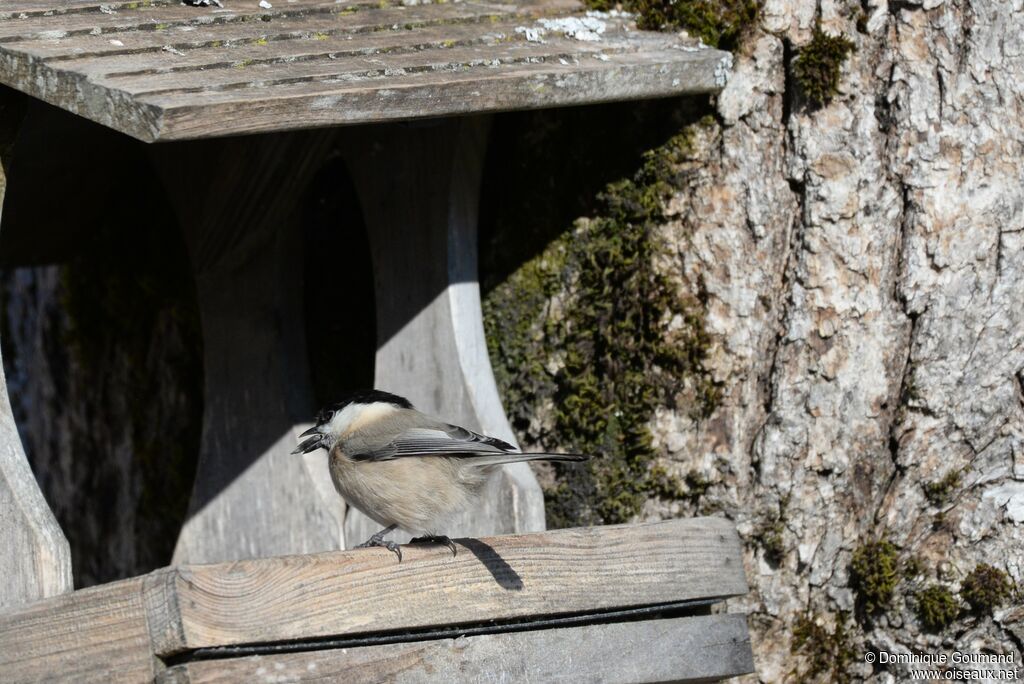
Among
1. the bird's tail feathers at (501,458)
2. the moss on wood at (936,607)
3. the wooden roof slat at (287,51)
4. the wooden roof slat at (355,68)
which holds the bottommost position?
the moss on wood at (936,607)

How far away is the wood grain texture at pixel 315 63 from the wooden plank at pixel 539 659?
1.10 m

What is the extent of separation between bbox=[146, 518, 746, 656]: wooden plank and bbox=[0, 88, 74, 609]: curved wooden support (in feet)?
1.48

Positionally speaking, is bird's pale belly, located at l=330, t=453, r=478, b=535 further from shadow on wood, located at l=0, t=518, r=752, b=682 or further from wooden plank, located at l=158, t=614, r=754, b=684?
wooden plank, located at l=158, t=614, r=754, b=684

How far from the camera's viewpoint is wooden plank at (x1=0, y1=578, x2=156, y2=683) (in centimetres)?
270

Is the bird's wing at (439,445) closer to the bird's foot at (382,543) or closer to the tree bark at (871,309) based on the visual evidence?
the bird's foot at (382,543)

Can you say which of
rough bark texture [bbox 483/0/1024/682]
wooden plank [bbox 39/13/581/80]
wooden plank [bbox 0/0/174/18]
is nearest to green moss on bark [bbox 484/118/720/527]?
rough bark texture [bbox 483/0/1024/682]

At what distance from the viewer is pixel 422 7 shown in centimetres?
351

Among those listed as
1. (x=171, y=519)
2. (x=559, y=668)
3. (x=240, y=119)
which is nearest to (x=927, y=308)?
(x=559, y=668)

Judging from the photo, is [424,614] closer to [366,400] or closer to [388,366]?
[366,400]

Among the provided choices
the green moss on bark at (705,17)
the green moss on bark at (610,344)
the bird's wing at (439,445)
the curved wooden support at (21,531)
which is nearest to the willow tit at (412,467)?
the bird's wing at (439,445)

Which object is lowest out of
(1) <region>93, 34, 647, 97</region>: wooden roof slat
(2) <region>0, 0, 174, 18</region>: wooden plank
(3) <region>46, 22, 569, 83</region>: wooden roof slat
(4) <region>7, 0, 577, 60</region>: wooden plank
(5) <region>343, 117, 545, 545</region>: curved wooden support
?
(5) <region>343, 117, 545, 545</region>: curved wooden support

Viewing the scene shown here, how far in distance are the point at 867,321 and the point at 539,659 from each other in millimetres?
1312

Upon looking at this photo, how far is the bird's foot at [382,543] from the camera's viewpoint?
301 centimetres

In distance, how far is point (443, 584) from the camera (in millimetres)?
3031
